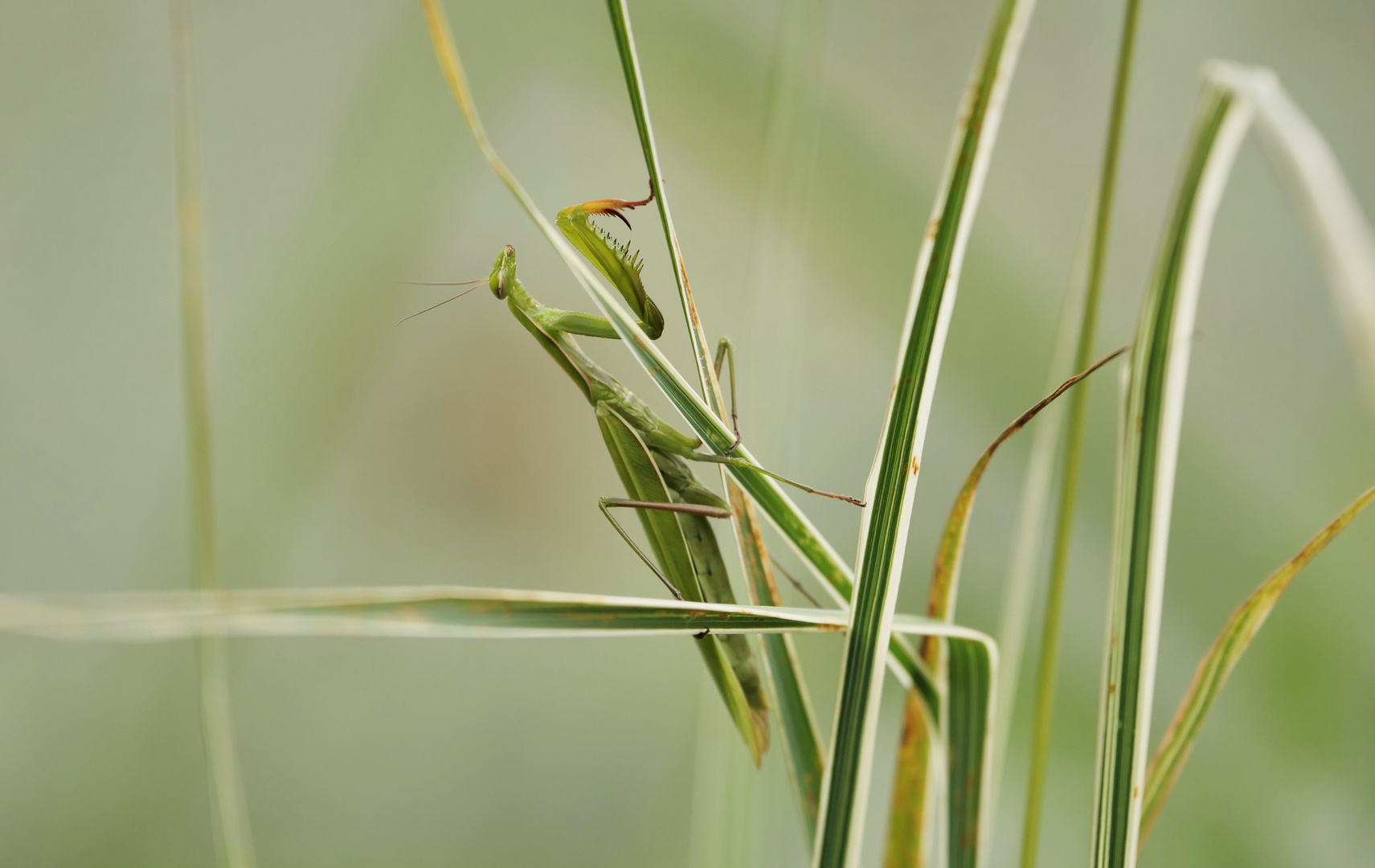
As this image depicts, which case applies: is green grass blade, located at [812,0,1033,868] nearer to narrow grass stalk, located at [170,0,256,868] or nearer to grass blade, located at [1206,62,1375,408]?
grass blade, located at [1206,62,1375,408]

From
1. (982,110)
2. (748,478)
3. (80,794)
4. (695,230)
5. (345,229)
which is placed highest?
(695,230)

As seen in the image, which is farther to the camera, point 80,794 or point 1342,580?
point 80,794

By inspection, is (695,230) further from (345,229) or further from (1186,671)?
(1186,671)

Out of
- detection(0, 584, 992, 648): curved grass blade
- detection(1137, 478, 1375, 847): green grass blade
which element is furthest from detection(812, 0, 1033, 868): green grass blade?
detection(1137, 478, 1375, 847): green grass blade

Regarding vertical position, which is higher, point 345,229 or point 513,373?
point 345,229

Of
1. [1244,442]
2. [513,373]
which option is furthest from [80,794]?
[1244,442]

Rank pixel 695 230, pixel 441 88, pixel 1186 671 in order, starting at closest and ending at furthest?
pixel 441 88
pixel 1186 671
pixel 695 230

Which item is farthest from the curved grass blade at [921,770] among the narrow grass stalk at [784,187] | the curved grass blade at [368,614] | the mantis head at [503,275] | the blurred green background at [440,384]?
the blurred green background at [440,384]
